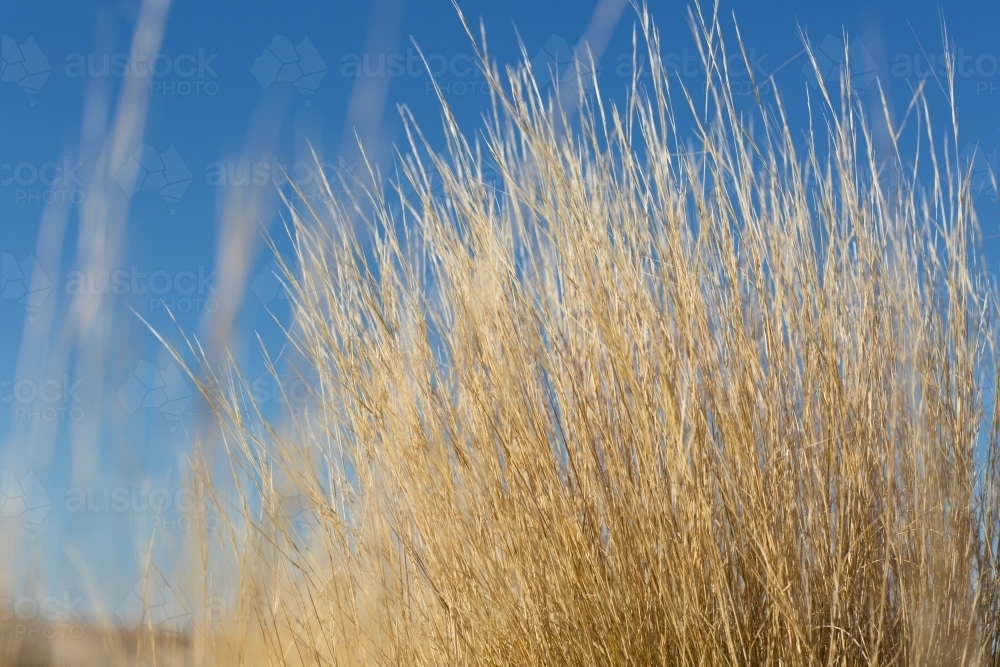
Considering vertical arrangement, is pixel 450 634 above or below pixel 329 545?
below

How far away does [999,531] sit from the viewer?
1773mm

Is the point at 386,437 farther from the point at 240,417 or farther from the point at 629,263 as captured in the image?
the point at 629,263

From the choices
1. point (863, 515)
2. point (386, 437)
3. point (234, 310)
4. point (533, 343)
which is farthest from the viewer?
point (386, 437)

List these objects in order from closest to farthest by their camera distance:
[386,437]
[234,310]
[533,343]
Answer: [234,310], [533,343], [386,437]

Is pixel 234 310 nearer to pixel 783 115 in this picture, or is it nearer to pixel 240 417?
pixel 240 417

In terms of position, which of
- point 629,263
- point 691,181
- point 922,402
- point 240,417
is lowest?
point 922,402

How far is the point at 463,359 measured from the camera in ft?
5.58

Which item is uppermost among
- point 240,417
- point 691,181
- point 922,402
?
point 691,181

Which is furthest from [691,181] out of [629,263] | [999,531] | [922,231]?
[999,531]

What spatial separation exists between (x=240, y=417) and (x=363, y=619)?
53 centimetres

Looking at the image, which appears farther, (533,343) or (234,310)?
(533,343)

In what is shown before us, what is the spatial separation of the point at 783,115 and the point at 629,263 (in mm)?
492

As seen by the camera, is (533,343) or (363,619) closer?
(533,343)

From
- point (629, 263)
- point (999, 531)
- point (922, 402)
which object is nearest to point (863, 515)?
point (922, 402)
